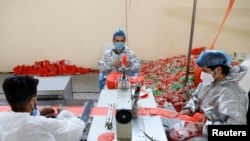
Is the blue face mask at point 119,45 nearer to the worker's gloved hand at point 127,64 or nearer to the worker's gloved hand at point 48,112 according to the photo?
the worker's gloved hand at point 127,64

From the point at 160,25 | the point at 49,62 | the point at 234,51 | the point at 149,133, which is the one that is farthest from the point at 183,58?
the point at 149,133

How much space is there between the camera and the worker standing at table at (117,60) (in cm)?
287

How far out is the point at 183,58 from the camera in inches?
181

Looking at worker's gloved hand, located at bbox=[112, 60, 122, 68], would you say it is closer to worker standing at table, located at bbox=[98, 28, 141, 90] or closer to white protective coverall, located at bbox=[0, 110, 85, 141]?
worker standing at table, located at bbox=[98, 28, 141, 90]

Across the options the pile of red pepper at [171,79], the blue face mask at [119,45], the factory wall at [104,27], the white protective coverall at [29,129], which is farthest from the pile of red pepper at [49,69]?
the white protective coverall at [29,129]

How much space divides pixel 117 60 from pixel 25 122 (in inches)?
71.1

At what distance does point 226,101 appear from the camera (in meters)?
1.66

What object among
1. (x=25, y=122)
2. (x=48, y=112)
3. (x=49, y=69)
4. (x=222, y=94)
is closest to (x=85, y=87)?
(x=49, y=69)

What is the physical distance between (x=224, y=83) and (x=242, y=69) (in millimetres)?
150

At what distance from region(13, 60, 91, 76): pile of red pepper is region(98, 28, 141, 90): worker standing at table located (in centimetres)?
189

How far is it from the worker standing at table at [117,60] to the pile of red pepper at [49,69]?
1.89m

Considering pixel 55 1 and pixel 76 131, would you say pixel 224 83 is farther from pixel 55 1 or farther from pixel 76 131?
pixel 55 1

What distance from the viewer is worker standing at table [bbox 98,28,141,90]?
2869mm

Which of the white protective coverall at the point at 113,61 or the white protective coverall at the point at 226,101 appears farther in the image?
the white protective coverall at the point at 113,61
